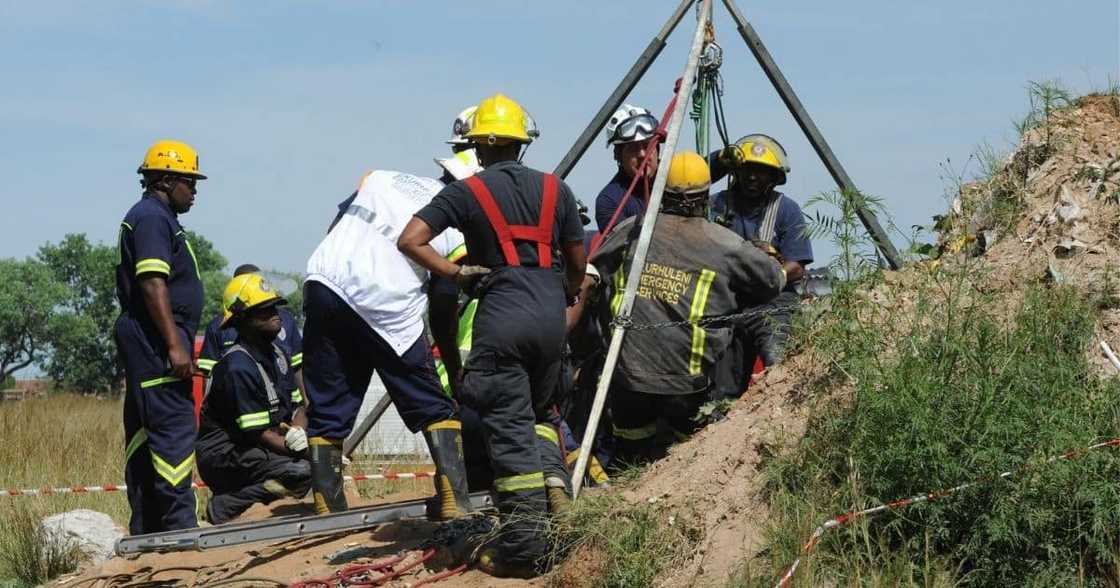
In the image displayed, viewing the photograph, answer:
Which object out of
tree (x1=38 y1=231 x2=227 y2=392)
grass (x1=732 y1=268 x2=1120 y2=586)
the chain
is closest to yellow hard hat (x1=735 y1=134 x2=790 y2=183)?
the chain

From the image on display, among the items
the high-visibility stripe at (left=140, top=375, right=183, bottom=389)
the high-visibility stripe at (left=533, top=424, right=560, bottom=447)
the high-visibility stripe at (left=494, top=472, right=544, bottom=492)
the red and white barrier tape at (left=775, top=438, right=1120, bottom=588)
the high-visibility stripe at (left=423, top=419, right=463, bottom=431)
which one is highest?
the high-visibility stripe at (left=140, top=375, right=183, bottom=389)

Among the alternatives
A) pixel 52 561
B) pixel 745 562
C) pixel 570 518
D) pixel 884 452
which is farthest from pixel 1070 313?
pixel 52 561

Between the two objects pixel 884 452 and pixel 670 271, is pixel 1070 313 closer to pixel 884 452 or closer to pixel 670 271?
pixel 884 452

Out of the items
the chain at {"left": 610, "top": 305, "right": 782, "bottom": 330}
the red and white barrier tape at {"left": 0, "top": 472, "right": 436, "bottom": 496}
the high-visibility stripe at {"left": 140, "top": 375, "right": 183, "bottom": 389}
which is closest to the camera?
the chain at {"left": 610, "top": 305, "right": 782, "bottom": 330}

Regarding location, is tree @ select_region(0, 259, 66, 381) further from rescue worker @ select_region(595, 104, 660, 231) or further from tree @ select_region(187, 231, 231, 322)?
rescue worker @ select_region(595, 104, 660, 231)

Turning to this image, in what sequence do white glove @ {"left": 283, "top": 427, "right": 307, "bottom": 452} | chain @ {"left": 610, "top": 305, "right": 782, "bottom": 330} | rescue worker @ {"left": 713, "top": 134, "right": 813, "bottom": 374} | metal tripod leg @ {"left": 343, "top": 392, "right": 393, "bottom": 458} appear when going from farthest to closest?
metal tripod leg @ {"left": 343, "top": 392, "right": 393, "bottom": 458} < white glove @ {"left": 283, "top": 427, "right": 307, "bottom": 452} < rescue worker @ {"left": 713, "top": 134, "right": 813, "bottom": 374} < chain @ {"left": 610, "top": 305, "right": 782, "bottom": 330}

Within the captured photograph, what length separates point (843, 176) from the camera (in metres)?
8.72

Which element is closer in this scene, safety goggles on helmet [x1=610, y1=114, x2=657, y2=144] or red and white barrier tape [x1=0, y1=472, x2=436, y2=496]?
safety goggles on helmet [x1=610, y1=114, x2=657, y2=144]

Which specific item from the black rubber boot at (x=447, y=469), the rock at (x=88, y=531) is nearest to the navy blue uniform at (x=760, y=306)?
the black rubber boot at (x=447, y=469)

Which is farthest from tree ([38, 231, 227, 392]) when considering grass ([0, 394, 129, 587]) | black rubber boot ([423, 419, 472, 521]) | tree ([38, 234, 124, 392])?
black rubber boot ([423, 419, 472, 521])

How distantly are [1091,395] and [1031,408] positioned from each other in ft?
1.29

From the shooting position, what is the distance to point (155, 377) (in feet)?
25.7

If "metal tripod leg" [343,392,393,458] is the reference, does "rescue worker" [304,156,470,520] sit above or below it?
above

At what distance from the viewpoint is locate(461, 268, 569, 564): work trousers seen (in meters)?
6.18
